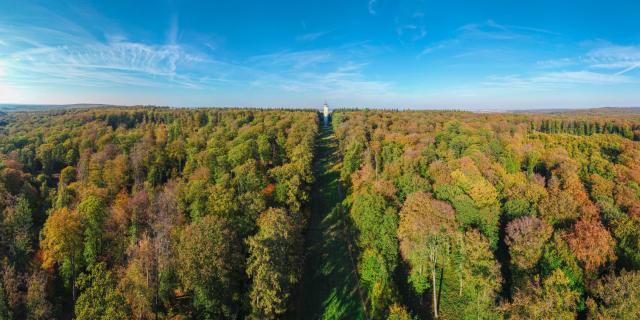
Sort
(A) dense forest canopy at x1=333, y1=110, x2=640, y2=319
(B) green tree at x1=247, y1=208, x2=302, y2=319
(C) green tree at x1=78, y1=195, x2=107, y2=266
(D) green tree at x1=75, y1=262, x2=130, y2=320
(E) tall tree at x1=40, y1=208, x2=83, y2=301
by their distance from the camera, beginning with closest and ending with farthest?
(D) green tree at x1=75, y1=262, x2=130, y2=320 → (B) green tree at x1=247, y1=208, x2=302, y2=319 → (A) dense forest canopy at x1=333, y1=110, x2=640, y2=319 → (E) tall tree at x1=40, y1=208, x2=83, y2=301 → (C) green tree at x1=78, y1=195, x2=107, y2=266

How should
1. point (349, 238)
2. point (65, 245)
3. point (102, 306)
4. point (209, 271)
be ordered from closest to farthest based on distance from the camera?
point (102, 306)
point (209, 271)
point (65, 245)
point (349, 238)

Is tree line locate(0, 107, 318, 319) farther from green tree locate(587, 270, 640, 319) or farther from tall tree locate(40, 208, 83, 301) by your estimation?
green tree locate(587, 270, 640, 319)

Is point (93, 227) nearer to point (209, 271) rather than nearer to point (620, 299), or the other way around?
point (209, 271)

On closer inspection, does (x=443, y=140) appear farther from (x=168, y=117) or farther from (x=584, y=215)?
(x=168, y=117)

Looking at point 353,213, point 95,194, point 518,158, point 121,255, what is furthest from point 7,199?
point 518,158

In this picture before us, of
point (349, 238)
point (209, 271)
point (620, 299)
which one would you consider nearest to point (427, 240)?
point (349, 238)

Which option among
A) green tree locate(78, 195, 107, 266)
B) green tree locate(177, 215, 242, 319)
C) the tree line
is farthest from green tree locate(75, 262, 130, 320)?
green tree locate(78, 195, 107, 266)

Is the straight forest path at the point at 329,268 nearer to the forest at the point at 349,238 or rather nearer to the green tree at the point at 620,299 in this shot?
the forest at the point at 349,238
